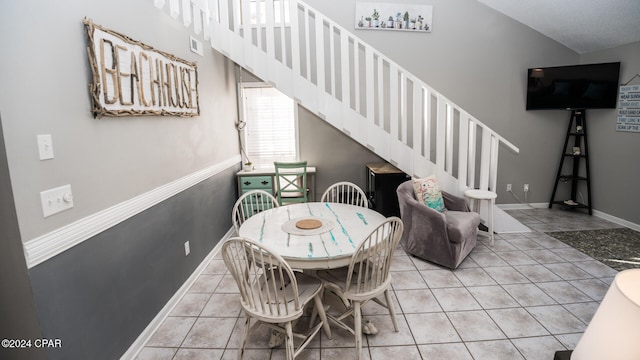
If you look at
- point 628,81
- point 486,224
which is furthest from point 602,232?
point 628,81

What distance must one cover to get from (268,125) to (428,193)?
2538mm

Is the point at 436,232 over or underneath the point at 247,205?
underneath

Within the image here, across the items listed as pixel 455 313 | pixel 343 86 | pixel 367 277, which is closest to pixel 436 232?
pixel 455 313

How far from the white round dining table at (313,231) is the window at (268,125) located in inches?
86.2

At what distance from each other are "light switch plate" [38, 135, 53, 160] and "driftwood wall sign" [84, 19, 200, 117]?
33cm

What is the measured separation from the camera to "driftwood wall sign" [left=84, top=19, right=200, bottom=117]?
1.76 meters

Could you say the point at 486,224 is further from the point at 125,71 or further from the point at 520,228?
the point at 125,71

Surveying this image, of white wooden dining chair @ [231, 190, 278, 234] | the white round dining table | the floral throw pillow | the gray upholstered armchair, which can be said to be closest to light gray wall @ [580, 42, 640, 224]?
the gray upholstered armchair

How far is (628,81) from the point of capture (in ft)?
13.4

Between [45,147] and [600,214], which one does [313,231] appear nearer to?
[45,147]

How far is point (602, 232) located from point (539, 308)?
2328 mm

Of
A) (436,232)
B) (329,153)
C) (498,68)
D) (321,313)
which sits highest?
(498,68)

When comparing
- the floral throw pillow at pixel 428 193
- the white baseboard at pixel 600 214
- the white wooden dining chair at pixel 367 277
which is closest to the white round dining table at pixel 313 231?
the white wooden dining chair at pixel 367 277

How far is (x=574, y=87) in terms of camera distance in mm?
4379
